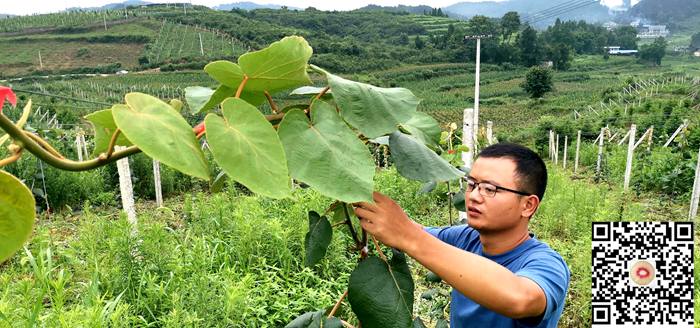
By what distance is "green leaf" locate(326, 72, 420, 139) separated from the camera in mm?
523

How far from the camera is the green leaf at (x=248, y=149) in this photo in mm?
391

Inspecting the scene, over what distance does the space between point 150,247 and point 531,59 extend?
47306 millimetres

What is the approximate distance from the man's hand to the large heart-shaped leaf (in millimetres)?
215

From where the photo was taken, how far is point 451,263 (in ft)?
2.51

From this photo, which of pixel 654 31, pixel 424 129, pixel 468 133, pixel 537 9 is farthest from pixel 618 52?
pixel 537 9

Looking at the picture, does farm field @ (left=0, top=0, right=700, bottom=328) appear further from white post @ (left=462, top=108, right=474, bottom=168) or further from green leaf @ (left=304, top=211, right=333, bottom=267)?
white post @ (left=462, top=108, right=474, bottom=168)

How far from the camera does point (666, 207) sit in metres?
5.58

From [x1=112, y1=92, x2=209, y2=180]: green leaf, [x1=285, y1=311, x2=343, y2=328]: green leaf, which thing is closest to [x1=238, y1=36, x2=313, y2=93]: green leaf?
[x1=112, y1=92, x2=209, y2=180]: green leaf

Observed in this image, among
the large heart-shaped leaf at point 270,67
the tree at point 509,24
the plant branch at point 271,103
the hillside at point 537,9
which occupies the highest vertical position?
the hillside at point 537,9

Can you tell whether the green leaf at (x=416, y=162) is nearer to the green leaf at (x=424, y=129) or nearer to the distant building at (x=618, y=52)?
the green leaf at (x=424, y=129)

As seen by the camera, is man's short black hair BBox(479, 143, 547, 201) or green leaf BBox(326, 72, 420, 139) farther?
man's short black hair BBox(479, 143, 547, 201)

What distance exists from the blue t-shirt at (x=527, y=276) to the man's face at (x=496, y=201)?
8cm

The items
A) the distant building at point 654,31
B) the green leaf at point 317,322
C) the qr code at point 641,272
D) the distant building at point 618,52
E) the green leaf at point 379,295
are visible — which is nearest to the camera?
the green leaf at point 379,295

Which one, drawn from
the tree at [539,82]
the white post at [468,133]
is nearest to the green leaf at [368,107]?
the white post at [468,133]
